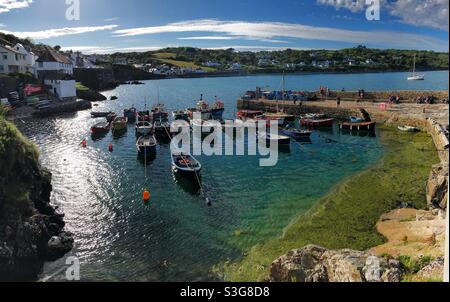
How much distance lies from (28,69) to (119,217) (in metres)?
77.8

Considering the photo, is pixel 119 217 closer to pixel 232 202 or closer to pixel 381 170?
pixel 232 202

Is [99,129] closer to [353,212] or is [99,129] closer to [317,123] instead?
[317,123]

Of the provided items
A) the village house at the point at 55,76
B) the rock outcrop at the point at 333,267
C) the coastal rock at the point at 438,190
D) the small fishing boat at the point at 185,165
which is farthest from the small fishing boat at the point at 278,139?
the village house at the point at 55,76

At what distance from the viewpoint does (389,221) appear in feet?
74.9

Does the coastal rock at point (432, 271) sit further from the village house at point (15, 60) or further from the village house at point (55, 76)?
the village house at point (15, 60)

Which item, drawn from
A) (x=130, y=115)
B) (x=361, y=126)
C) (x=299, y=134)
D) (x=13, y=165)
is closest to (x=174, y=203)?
(x=13, y=165)

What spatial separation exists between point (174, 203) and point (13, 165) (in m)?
10.4

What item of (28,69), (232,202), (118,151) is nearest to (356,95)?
(118,151)

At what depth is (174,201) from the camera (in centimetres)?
2788

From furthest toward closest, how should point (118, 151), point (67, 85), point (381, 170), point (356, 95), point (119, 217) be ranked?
point (67, 85) < point (356, 95) < point (118, 151) < point (381, 170) < point (119, 217)

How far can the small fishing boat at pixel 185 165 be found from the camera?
32.0 meters

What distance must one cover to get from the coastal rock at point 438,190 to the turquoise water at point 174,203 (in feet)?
23.7
